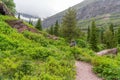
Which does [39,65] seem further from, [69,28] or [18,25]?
[69,28]

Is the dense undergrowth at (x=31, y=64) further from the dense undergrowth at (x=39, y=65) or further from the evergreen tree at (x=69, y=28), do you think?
the evergreen tree at (x=69, y=28)

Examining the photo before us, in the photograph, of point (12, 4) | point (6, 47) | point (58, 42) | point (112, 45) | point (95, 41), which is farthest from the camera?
point (112, 45)

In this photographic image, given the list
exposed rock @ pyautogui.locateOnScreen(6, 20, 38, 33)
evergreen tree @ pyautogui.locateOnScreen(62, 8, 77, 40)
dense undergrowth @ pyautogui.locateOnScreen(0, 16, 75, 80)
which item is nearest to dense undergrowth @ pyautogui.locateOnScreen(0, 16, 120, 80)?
dense undergrowth @ pyautogui.locateOnScreen(0, 16, 75, 80)

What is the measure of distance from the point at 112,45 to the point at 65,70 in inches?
2814

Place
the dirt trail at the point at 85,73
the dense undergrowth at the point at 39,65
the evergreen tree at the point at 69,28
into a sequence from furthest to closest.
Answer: the evergreen tree at the point at 69,28
the dirt trail at the point at 85,73
the dense undergrowth at the point at 39,65

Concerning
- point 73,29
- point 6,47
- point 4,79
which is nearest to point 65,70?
point 4,79

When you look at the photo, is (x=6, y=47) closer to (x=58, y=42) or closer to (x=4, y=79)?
(x=4, y=79)

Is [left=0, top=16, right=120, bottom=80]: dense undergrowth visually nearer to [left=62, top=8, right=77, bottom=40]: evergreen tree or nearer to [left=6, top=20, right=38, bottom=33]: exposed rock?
[left=6, top=20, right=38, bottom=33]: exposed rock

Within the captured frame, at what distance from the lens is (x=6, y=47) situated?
24.8 metres

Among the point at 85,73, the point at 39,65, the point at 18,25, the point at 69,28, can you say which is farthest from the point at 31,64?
the point at 69,28

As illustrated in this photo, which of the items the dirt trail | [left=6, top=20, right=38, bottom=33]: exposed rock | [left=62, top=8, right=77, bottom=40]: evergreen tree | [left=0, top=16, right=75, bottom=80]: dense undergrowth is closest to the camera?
[left=0, top=16, right=75, bottom=80]: dense undergrowth

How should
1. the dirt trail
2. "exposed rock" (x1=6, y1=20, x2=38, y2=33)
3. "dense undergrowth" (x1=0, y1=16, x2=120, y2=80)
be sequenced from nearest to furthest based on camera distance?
"dense undergrowth" (x1=0, y1=16, x2=120, y2=80), the dirt trail, "exposed rock" (x1=6, y1=20, x2=38, y2=33)

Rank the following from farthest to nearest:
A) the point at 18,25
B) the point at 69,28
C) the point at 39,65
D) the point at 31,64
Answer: the point at 69,28 → the point at 18,25 → the point at 39,65 → the point at 31,64

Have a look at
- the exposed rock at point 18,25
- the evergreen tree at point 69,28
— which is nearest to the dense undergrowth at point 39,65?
the exposed rock at point 18,25
